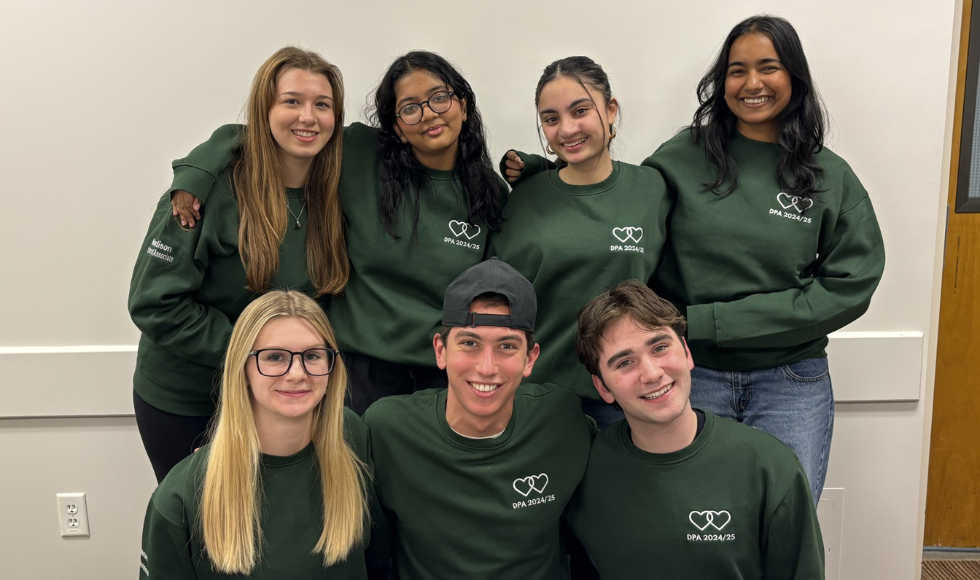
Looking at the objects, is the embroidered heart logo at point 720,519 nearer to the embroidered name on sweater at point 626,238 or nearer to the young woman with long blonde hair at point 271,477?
the embroidered name on sweater at point 626,238

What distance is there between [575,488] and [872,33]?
6.26 ft

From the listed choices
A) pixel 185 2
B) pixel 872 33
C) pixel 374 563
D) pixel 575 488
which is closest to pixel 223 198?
pixel 185 2

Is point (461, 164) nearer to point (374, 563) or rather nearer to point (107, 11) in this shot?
point (374, 563)

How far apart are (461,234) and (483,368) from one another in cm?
53

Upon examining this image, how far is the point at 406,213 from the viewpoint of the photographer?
2.03 m

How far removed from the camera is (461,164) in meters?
2.11

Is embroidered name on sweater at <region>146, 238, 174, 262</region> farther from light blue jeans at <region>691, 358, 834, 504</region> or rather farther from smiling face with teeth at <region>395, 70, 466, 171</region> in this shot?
light blue jeans at <region>691, 358, 834, 504</region>

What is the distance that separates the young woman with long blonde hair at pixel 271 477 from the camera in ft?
5.26

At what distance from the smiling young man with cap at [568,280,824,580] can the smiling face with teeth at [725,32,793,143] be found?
69cm

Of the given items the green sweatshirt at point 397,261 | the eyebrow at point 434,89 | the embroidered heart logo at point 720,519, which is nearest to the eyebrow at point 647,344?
the embroidered heart logo at point 720,519

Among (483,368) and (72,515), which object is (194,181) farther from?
(72,515)

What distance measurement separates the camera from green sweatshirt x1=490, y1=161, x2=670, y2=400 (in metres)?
1.99

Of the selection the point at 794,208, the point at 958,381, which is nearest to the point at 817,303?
the point at 794,208

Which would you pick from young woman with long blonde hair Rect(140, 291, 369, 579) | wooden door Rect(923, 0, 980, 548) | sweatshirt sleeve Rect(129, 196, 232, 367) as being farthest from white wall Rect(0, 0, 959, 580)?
young woman with long blonde hair Rect(140, 291, 369, 579)
